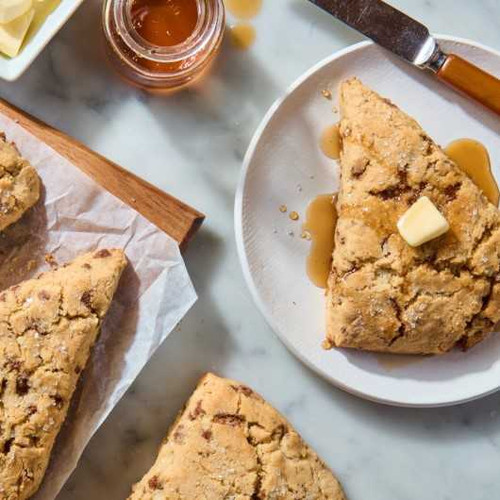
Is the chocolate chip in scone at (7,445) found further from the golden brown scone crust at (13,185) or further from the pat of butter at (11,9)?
the pat of butter at (11,9)

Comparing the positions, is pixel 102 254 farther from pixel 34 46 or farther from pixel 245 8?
pixel 245 8

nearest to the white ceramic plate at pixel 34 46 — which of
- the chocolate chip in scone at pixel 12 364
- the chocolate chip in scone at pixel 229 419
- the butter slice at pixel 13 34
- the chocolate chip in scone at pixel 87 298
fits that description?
the butter slice at pixel 13 34

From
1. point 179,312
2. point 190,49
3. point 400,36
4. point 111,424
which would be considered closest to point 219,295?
point 179,312

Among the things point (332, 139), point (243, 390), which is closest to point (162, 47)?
point (332, 139)

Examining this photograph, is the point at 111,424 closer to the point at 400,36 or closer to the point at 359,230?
the point at 359,230

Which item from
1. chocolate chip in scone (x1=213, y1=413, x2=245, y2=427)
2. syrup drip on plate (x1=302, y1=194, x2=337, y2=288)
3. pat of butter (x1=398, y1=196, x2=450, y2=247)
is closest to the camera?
pat of butter (x1=398, y1=196, x2=450, y2=247)

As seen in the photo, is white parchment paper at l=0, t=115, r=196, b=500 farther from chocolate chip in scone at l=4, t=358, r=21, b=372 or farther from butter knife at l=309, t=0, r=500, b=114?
butter knife at l=309, t=0, r=500, b=114

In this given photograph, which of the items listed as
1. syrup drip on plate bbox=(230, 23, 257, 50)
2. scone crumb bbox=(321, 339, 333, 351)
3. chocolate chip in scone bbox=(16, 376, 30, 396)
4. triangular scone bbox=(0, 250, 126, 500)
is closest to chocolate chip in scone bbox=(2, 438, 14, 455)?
triangular scone bbox=(0, 250, 126, 500)
